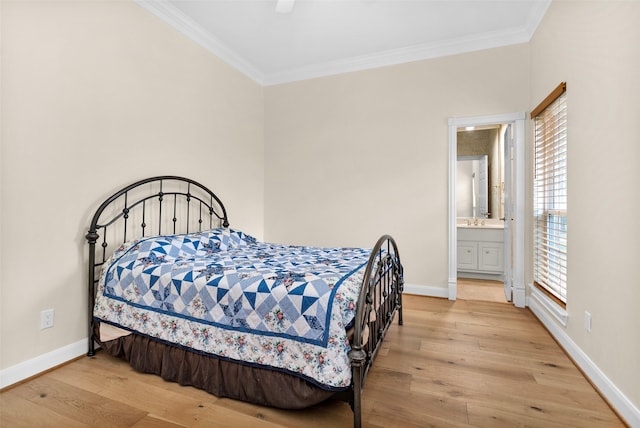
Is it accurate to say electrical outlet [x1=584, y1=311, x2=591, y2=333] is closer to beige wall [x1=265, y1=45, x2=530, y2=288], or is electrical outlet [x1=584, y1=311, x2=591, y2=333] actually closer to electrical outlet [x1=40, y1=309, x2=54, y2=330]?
beige wall [x1=265, y1=45, x2=530, y2=288]

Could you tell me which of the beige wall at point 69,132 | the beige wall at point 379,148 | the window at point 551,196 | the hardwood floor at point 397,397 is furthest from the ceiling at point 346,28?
the hardwood floor at point 397,397

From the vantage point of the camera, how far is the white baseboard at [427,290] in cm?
369

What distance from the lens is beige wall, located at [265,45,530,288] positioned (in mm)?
3580

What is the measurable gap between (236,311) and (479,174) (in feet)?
15.8

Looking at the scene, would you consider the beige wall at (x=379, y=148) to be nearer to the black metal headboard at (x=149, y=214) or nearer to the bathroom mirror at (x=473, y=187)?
the black metal headboard at (x=149, y=214)

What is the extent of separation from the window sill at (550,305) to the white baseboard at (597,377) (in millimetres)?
66

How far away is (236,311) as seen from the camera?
175 cm

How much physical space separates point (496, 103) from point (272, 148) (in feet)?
9.05

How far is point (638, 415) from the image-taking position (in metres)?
1.49

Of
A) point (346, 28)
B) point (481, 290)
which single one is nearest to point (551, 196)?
point (481, 290)

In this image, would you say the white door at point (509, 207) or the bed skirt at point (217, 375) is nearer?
the bed skirt at point (217, 375)

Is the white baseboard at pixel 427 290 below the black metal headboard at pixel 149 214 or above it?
below

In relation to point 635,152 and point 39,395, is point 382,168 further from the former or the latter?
point 39,395

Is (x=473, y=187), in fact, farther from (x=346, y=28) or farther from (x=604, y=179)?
(x=604, y=179)
